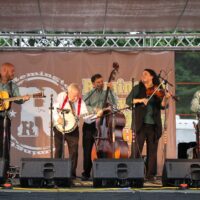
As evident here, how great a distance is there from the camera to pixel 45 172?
734cm

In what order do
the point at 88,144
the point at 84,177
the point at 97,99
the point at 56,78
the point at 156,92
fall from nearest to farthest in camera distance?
the point at 156,92
the point at 84,177
the point at 88,144
the point at 97,99
the point at 56,78

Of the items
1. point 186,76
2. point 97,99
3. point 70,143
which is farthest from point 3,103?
point 186,76

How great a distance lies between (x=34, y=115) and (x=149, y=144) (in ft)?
8.58

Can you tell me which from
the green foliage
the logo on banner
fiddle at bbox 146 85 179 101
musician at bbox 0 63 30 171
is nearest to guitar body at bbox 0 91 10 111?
musician at bbox 0 63 30 171

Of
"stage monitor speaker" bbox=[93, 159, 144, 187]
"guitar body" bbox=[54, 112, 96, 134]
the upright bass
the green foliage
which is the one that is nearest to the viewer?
"stage monitor speaker" bbox=[93, 159, 144, 187]

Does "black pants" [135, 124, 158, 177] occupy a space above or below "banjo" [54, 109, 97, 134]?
below

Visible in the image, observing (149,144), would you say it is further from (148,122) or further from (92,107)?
(92,107)

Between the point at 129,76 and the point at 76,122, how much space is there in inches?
77.1

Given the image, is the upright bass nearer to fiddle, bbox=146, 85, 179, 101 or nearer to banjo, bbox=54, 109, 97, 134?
banjo, bbox=54, 109, 97, 134

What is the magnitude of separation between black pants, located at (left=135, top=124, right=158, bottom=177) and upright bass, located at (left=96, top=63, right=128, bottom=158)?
22.0 inches

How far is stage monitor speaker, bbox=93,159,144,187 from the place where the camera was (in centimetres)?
725

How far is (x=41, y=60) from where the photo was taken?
1095cm

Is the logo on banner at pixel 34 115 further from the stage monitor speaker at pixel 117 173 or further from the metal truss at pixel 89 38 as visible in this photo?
the stage monitor speaker at pixel 117 173


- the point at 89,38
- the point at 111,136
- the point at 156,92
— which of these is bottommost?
the point at 111,136
